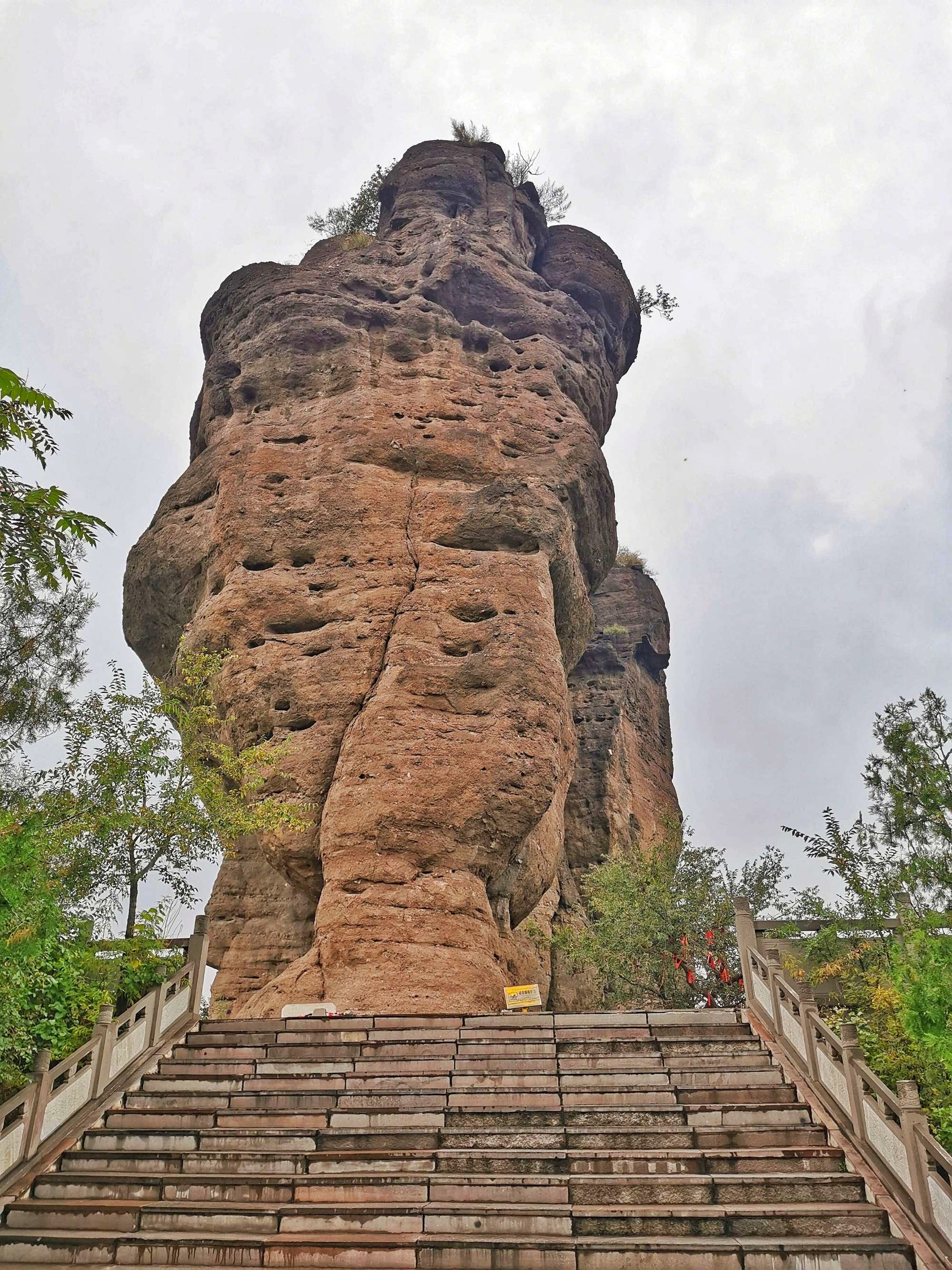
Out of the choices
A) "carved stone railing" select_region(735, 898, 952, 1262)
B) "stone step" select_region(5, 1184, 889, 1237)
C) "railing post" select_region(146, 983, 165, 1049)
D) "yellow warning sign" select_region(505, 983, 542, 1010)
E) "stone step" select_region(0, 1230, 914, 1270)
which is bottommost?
"stone step" select_region(0, 1230, 914, 1270)

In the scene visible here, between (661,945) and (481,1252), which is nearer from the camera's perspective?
(481,1252)

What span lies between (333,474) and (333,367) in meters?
3.46

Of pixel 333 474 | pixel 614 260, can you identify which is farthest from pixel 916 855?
pixel 614 260

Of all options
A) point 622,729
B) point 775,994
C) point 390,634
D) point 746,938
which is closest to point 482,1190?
point 775,994

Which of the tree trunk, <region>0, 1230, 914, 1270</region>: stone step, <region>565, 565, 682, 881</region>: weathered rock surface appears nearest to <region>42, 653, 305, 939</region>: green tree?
the tree trunk

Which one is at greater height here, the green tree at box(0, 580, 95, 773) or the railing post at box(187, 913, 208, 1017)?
the green tree at box(0, 580, 95, 773)

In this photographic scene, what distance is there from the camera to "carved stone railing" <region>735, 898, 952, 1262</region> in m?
6.10

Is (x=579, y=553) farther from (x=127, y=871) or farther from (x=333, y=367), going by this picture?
(x=127, y=871)

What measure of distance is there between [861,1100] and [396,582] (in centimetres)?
1262

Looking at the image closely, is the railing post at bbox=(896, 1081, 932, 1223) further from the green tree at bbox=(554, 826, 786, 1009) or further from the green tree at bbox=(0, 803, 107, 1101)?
the green tree at bbox=(554, 826, 786, 1009)

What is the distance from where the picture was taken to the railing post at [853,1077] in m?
7.22

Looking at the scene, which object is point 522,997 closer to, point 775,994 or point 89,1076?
point 775,994

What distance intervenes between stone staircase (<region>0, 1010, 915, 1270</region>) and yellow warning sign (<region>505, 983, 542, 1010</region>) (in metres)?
3.14

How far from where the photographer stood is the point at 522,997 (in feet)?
42.3
